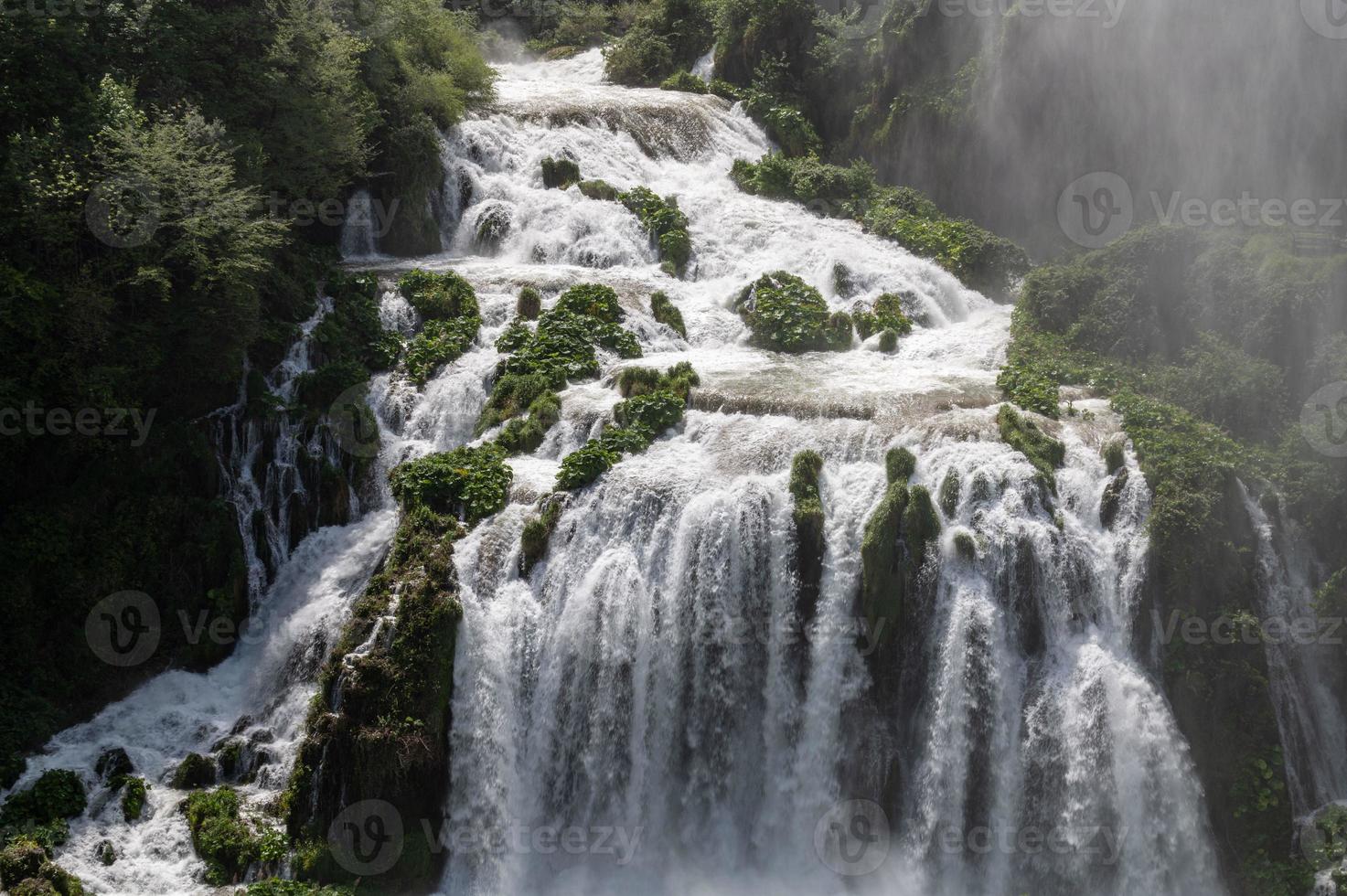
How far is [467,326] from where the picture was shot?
20266 millimetres

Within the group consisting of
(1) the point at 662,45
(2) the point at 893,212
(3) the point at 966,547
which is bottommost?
(3) the point at 966,547

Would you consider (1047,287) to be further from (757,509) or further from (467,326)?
(467,326)

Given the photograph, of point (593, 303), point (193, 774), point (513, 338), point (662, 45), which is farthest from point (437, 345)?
point (662, 45)

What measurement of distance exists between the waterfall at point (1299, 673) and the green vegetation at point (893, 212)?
1048cm

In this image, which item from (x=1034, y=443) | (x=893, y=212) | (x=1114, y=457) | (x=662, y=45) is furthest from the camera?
(x=662, y=45)

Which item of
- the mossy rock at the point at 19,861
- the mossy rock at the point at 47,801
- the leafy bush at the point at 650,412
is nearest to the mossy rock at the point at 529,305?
the leafy bush at the point at 650,412

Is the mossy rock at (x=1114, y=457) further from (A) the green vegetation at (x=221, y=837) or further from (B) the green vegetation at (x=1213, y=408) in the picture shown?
(A) the green vegetation at (x=221, y=837)

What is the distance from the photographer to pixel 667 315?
829 inches

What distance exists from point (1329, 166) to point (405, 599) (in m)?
19.1

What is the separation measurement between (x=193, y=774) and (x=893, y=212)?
63.9 ft

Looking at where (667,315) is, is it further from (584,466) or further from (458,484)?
(458,484)

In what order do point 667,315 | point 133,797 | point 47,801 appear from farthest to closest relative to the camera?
point 667,315 < point 133,797 < point 47,801

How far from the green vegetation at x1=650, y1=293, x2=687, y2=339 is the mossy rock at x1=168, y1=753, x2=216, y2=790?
11426 mm

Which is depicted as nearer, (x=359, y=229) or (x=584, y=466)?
(x=584, y=466)
